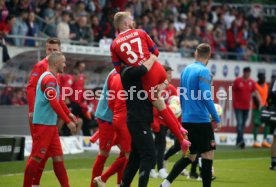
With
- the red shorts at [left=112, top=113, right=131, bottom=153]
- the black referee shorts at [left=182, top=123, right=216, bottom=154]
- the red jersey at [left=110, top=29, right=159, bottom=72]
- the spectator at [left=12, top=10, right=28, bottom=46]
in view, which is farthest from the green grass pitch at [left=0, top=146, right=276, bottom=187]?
the spectator at [left=12, top=10, right=28, bottom=46]

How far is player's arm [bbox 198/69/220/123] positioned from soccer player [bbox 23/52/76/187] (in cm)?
207

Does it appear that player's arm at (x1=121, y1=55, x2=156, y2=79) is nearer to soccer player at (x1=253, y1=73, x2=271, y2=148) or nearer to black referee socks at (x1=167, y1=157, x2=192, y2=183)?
black referee socks at (x1=167, y1=157, x2=192, y2=183)

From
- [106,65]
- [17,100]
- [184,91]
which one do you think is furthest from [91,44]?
[184,91]

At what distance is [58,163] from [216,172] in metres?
6.21

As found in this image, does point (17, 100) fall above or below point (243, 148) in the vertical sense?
above

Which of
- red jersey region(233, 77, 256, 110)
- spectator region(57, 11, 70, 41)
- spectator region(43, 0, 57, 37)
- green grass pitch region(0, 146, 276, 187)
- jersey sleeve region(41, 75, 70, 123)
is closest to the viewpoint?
jersey sleeve region(41, 75, 70, 123)

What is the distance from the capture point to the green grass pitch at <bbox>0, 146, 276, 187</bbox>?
15812mm

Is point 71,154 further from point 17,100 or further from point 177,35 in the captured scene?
point 177,35

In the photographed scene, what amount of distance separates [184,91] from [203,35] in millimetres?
18575

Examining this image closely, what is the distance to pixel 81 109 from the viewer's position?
24984mm

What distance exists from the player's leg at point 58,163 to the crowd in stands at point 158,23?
10219mm

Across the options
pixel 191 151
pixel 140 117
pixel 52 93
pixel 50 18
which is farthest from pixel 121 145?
pixel 50 18

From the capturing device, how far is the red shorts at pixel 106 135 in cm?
1394

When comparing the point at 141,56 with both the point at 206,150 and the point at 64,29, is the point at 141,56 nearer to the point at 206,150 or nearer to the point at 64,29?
the point at 206,150
